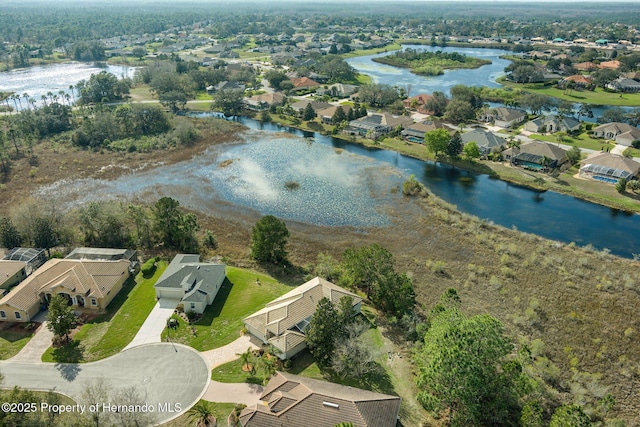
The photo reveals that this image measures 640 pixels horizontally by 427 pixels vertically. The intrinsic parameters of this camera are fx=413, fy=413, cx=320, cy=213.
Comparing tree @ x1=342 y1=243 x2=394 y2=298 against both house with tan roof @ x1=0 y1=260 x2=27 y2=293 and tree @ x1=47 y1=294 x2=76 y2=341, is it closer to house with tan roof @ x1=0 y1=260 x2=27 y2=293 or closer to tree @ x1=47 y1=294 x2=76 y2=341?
tree @ x1=47 y1=294 x2=76 y2=341

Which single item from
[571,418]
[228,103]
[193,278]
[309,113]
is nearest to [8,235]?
[193,278]

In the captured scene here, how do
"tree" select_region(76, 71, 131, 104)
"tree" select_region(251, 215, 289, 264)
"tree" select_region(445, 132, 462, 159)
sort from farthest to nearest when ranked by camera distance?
"tree" select_region(76, 71, 131, 104) → "tree" select_region(445, 132, 462, 159) → "tree" select_region(251, 215, 289, 264)

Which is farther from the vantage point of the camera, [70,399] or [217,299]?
[217,299]

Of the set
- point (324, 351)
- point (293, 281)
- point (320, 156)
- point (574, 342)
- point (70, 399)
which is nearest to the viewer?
point (70, 399)

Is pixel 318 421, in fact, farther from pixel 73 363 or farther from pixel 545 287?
pixel 545 287

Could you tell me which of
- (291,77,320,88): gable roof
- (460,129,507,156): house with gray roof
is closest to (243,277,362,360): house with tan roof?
(460,129,507,156): house with gray roof

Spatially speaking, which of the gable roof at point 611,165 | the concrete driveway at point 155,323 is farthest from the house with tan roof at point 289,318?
the gable roof at point 611,165

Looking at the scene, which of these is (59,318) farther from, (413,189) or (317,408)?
(413,189)

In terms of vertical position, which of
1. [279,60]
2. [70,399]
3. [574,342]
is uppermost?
[279,60]

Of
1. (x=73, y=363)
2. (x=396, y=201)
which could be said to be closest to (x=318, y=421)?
(x=73, y=363)
